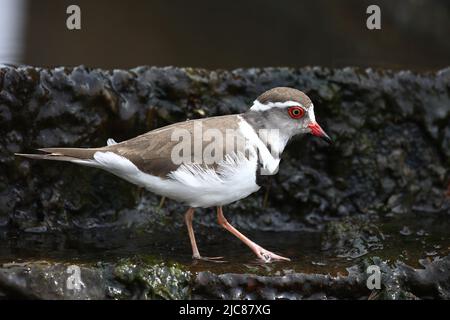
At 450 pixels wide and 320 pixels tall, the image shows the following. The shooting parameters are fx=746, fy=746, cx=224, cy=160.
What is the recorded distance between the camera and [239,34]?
607 inches

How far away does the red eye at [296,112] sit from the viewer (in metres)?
8.11

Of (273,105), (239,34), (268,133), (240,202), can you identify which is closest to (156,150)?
(268,133)

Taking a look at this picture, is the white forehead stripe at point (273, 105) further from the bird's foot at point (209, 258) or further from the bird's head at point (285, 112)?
the bird's foot at point (209, 258)

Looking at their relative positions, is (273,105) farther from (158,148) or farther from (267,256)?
(267,256)

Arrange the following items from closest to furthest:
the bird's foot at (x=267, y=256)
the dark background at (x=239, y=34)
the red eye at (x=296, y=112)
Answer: the bird's foot at (x=267, y=256) → the red eye at (x=296, y=112) → the dark background at (x=239, y=34)

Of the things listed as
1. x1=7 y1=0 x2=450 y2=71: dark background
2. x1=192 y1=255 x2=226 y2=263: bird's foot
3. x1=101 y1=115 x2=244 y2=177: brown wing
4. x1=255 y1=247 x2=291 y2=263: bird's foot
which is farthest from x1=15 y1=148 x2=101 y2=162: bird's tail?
x1=7 y1=0 x2=450 y2=71: dark background

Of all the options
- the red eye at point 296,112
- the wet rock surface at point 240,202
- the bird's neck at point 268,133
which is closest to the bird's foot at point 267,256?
the wet rock surface at point 240,202

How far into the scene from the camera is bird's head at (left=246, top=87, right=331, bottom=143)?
26.5 feet

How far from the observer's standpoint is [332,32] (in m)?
15.2

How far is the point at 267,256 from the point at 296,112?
1595 mm

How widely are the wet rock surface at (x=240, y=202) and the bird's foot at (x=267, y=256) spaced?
0.21 metres

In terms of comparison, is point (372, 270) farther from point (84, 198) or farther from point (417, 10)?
point (417, 10)

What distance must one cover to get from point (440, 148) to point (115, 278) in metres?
5.33
